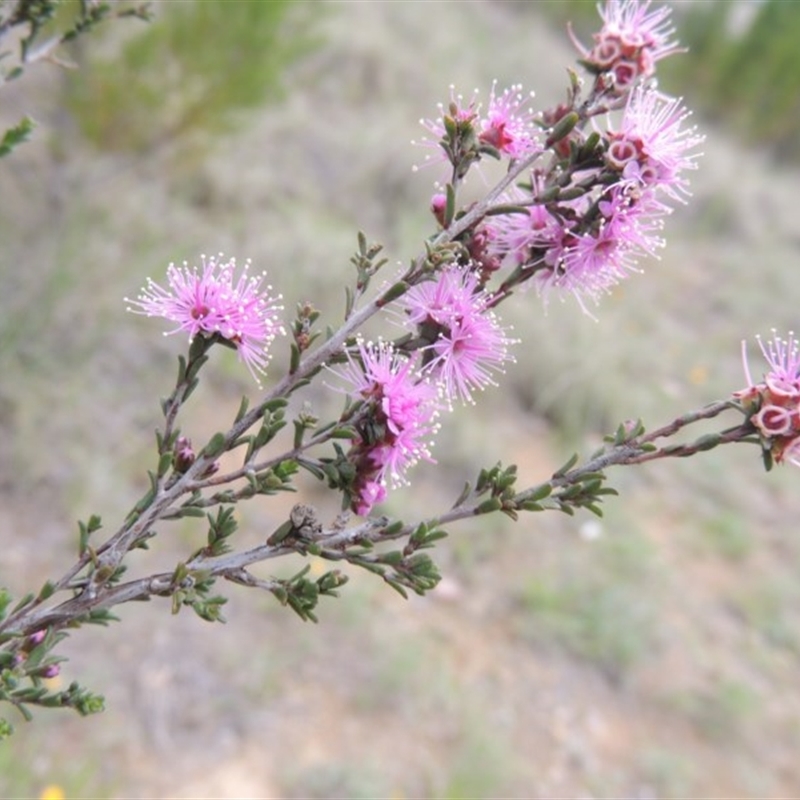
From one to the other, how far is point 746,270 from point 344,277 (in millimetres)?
6142

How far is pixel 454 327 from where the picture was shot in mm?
1140

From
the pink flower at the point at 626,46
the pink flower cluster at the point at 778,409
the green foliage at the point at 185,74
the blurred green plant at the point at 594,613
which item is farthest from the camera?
the green foliage at the point at 185,74

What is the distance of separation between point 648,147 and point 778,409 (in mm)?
391

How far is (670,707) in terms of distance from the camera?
3.90 m

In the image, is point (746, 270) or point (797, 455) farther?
point (746, 270)

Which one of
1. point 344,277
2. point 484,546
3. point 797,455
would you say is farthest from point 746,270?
point 797,455

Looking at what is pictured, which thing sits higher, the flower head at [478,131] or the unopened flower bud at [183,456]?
the flower head at [478,131]

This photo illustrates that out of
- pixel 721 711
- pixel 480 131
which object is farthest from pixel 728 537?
pixel 480 131

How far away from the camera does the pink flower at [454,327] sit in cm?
114

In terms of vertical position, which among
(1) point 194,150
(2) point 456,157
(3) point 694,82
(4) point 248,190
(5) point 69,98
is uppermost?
(3) point 694,82

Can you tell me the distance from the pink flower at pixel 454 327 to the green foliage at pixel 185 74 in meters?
3.71

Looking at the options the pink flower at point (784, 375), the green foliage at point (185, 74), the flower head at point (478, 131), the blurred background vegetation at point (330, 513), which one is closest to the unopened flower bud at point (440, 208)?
the flower head at point (478, 131)

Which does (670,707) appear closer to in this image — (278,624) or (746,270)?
(278,624)

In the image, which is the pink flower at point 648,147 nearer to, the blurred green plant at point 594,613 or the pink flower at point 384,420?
the pink flower at point 384,420
